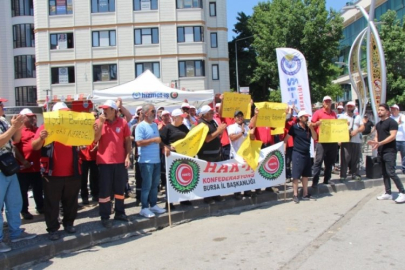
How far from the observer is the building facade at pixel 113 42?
35.5 m

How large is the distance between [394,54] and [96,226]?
94.3ft

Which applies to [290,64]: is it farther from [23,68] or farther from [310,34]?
[23,68]

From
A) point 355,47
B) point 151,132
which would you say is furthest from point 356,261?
point 355,47

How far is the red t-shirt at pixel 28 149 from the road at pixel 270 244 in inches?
74.8

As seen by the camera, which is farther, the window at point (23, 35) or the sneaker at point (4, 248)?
the window at point (23, 35)

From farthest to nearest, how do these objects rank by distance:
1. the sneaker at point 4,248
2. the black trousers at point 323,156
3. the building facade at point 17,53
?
1. the building facade at point 17,53
2. the black trousers at point 323,156
3. the sneaker at point 4,248

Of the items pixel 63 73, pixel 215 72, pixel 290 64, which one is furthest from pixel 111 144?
pixel 215 72

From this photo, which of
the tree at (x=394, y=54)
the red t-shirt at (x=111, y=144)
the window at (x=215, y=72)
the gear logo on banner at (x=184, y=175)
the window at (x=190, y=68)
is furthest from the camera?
the window at (x=215, y=72)

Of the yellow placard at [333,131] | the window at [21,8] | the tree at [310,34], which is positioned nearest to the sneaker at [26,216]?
the yellow placard at [333,131]

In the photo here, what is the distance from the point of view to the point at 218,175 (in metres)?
7.58

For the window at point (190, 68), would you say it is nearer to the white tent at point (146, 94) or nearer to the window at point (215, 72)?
the window at point (215, 72)

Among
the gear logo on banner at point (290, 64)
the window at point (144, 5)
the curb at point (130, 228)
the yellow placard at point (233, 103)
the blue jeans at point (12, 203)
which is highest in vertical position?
the window at point (144, 5)

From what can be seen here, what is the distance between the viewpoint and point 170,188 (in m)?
6.94

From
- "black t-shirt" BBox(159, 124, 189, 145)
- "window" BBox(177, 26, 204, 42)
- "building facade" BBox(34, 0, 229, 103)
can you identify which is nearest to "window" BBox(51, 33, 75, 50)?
"building facade" BBox(34, 0, 229, 103)
